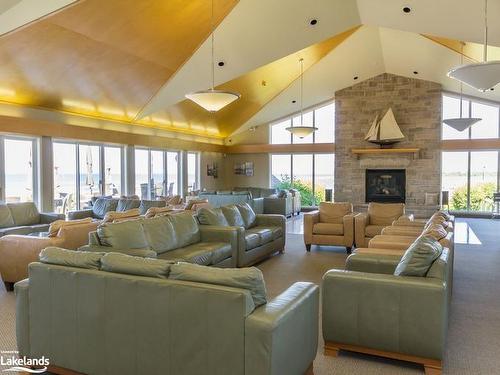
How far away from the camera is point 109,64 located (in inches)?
323

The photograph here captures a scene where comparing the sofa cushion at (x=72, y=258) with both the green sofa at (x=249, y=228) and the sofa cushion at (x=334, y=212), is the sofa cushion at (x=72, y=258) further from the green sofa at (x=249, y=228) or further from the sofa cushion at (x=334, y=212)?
the sofa cushion at (x=334, y=212)

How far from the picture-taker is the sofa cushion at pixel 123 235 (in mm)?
4473

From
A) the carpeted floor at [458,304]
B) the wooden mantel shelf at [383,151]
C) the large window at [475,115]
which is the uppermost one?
the large window at [475,115]

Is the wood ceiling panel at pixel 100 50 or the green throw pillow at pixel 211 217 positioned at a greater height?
the wood ceiling panel at pixel 100 50

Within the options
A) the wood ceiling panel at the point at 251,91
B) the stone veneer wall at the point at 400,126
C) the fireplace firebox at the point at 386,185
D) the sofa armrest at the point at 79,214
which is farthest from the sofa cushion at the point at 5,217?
the fireplace firebox at the point at 386,185

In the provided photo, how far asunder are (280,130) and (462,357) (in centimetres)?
1333

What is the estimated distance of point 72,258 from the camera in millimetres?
2896

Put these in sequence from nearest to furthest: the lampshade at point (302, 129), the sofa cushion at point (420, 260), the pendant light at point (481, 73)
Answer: the sofa cushion at point (420, 260) → the pendant light at point (481, 73) → the lampshade at point (302, 129)

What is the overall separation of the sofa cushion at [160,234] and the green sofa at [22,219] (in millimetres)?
3463

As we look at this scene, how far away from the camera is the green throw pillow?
616cm

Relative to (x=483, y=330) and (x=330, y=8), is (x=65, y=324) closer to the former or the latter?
(x=483, y=330)

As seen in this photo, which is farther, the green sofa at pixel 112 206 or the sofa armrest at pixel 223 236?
the green sofa at pixel 112 206

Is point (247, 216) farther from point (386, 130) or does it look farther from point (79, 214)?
point (386, 130)

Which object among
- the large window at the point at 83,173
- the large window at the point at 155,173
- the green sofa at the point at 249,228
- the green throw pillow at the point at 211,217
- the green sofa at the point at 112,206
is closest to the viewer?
the green sofa at the point at 249,228
